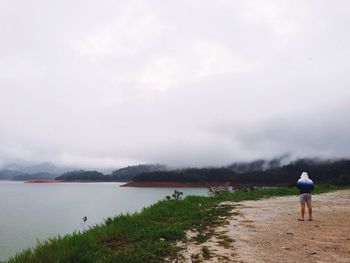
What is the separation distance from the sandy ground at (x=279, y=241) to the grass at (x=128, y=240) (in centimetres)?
54

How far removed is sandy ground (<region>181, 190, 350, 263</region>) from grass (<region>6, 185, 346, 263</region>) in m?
0.54

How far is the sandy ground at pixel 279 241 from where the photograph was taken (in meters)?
8.22

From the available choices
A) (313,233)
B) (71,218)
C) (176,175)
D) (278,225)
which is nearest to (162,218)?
(278,225)

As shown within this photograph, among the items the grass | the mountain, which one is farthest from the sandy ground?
the mountain

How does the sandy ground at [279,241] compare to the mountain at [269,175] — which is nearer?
the sandy ground at [279,241]

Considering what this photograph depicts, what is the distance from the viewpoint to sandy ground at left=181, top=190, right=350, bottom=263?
324 inches

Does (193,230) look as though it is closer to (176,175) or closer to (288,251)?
(288,251)

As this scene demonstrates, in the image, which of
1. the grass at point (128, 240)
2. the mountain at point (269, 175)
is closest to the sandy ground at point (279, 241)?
the grass at point (128, 240)

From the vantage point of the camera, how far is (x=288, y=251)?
28.6ft

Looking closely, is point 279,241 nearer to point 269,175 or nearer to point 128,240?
point 128,240

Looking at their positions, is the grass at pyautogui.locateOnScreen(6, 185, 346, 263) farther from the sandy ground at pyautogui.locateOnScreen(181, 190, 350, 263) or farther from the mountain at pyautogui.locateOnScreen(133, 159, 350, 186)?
the mountain at pyautogui.locateOnScreen(133, 159, 350, 186)

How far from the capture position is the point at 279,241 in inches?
389

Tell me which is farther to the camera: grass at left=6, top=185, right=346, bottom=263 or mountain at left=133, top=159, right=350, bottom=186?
mountain at left=133, top=159, right=350, bottom=186

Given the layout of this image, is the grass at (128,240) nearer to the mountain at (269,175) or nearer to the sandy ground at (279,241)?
the sandy ground at (279,241)
